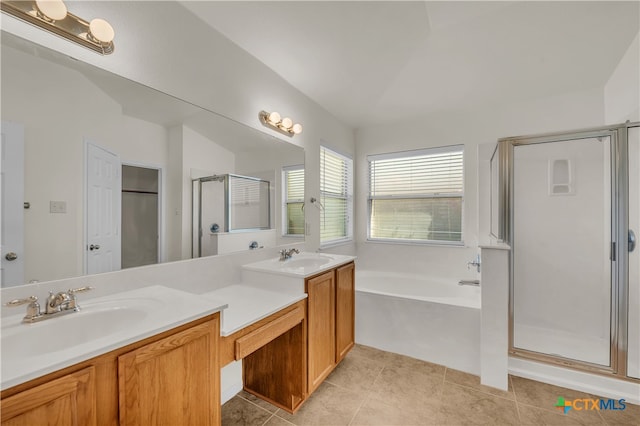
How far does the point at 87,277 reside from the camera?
3.76 feet

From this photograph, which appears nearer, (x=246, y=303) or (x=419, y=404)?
(x=246, y=303)

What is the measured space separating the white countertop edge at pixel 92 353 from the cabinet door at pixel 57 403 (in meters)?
0.04

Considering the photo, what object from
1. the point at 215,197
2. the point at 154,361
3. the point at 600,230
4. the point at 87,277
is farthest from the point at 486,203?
the point at 87,277

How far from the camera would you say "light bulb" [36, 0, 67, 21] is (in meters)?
0.97

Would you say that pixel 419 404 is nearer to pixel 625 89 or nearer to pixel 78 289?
pixel 78 289

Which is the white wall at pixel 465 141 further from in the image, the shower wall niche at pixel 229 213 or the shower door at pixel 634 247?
the shower wall niche at pixel 229 213

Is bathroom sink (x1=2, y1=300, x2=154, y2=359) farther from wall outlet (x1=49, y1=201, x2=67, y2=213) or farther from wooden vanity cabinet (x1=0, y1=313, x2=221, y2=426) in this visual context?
→ wall outlet (x1=49, y1=201, x2=67, y2=213)

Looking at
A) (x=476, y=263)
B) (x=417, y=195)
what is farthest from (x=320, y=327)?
(x=417, y=195)

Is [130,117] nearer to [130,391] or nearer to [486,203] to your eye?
[130,391]

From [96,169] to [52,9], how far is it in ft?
1.97

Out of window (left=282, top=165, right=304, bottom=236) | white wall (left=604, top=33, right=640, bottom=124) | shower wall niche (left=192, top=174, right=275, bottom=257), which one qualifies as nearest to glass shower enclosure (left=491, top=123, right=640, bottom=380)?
white wall (left=604, top=33, right=640, bottom=124)

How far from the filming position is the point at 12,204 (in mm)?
947

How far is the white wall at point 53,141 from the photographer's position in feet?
3.20

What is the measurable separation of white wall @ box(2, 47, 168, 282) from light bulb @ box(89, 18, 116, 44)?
18 cm
